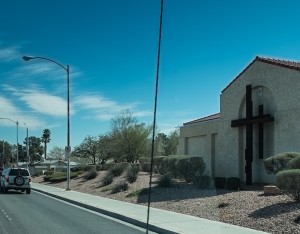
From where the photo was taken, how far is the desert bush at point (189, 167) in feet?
88.9

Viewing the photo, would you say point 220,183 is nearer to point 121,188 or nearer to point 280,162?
point 280,162

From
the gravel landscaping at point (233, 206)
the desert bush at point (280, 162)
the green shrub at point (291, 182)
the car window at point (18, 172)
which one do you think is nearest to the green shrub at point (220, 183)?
the gravel landscaping at point (233, 206)

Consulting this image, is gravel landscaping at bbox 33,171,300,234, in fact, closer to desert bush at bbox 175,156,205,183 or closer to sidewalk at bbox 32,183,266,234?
sidewalk at bbox 32,183,266,234

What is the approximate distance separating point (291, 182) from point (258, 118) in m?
11.8

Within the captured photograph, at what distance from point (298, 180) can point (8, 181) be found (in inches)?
877

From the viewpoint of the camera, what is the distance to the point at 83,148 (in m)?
99.1

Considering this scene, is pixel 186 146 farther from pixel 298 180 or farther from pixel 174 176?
pixel 298 180

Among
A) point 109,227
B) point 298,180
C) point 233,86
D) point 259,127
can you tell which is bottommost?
point 109,227

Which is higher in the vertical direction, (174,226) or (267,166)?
(267,166)

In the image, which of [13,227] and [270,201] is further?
[270,201]

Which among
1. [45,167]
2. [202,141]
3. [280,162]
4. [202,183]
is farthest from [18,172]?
[45,167]

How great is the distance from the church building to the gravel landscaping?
13.0ft

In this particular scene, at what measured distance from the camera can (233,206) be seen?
16.2m

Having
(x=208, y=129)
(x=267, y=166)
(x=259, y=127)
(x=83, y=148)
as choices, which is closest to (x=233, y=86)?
(x=259, y=127)
